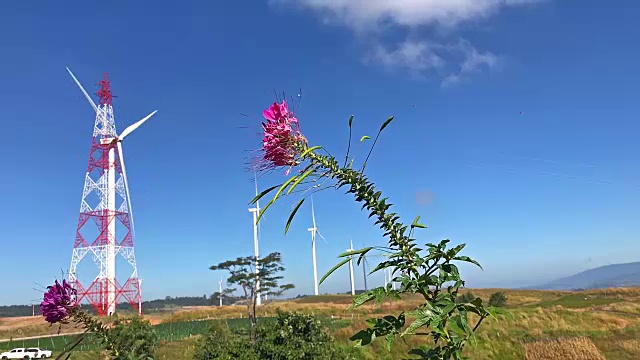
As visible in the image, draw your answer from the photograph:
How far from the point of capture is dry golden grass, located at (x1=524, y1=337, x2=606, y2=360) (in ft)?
40.6

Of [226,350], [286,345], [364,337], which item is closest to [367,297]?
[364,337]

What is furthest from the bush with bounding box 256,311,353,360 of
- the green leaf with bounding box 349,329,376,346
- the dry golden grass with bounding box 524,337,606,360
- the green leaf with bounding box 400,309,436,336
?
the green leaf with bounding box 400,309,436,336

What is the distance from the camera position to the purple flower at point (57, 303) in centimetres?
249

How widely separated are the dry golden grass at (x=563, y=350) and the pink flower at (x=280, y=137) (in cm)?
1345

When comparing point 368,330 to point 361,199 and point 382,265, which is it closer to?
point 382,265

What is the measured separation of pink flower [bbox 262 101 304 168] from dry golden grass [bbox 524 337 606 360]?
530 inches

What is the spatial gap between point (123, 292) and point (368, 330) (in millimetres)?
38231

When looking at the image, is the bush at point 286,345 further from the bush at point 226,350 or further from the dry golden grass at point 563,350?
the dry golden grass at point 563,350

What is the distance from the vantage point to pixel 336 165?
1557 millimetres

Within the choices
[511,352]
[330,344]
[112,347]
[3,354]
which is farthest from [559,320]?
[3,354]

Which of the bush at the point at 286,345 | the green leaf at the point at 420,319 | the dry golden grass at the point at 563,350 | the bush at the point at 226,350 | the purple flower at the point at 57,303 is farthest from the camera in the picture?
the dry golden grass at the point at 563,350

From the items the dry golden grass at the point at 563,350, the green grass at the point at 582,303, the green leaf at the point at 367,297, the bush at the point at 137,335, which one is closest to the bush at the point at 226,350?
the bush at the point at 137,335

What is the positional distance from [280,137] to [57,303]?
5.74 ft

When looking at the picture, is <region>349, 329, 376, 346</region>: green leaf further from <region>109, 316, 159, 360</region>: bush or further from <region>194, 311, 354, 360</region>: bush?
<region>194, 311, 354, 360</region>: bush
